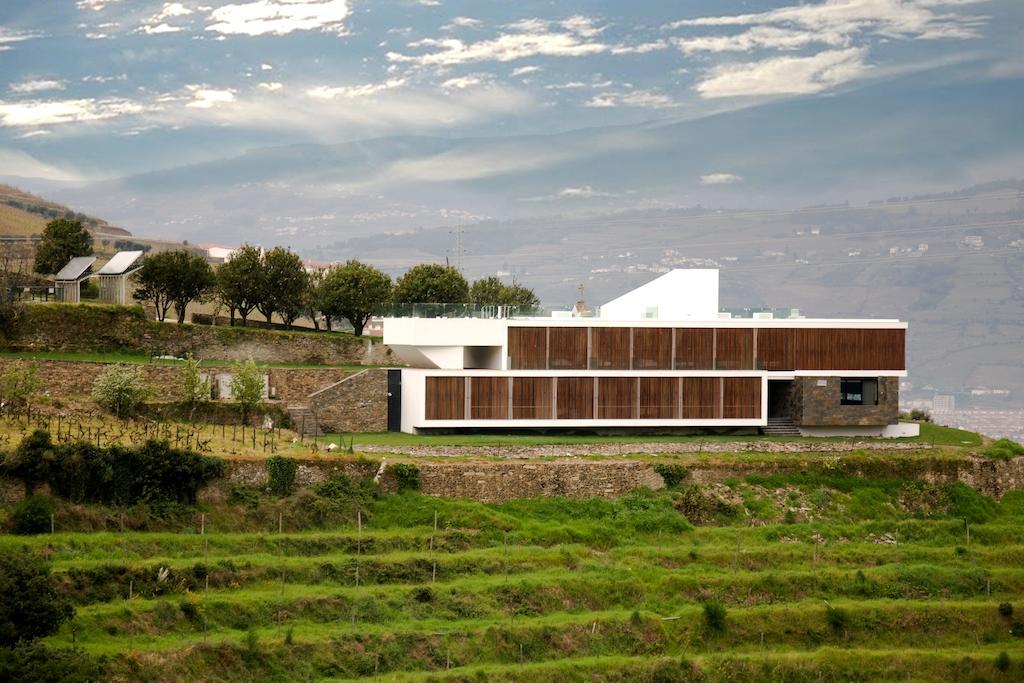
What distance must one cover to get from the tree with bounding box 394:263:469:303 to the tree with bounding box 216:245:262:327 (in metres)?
6.94

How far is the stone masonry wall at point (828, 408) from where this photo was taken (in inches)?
2101

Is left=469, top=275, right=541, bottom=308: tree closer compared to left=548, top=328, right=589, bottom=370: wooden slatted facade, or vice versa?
left=548, top=328, right=589, bottom=370: wooden slatted facade

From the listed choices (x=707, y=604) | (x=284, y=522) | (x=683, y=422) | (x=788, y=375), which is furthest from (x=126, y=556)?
(x=788, y=375)

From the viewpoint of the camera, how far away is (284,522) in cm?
3869

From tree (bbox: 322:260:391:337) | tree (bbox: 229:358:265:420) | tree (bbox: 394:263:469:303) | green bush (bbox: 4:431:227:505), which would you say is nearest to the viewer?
green bush (bbox: 4:431:227:505)

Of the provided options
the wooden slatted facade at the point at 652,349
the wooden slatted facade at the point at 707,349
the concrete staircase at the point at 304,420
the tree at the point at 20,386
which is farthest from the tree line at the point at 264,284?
the tree at the point at 20,386

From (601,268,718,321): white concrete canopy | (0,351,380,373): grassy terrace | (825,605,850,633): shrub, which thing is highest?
(601,268,718,321): white concrete canopy

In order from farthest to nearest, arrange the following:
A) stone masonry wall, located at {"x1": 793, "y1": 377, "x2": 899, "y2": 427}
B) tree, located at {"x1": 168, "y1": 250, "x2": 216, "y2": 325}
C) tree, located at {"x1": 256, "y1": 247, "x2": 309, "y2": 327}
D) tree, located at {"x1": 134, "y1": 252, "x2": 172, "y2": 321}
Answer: tree, located at {"x1": 256, "y1": 247, "x2": 309, "y2": 327} → tree, located at {"x1": 168, "y1": 250, "x2": 216, "y2": 325} → tree, located at {"x1": 134, "y1": 252, "x2": 172, "y2": 321} → stone masonry wall, located at {"x1": 793, "y1": 377, "x2": 899, "y2": 427}

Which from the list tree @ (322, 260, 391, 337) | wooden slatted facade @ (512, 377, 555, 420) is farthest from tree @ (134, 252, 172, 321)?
wooden slatted facade @ (512, 377, 555, 420)

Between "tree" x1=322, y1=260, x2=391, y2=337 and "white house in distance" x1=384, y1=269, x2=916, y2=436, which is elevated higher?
"tree" x1=322, y1=260, x2=391, y2=337

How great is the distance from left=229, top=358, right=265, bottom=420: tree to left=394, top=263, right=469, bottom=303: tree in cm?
2201

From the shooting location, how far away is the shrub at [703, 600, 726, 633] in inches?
1399

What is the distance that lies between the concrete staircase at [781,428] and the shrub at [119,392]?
21.7 meters

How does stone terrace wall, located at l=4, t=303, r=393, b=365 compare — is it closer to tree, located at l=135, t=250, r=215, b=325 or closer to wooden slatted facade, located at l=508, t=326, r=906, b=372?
tree, located at l=135, t=250, r=215, b=325
